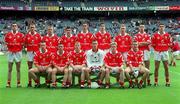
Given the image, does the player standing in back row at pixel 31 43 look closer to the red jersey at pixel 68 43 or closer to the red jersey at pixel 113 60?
the red jersey at pixel 68 43

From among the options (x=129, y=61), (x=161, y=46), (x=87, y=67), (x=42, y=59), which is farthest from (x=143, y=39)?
(x=42, y=59)

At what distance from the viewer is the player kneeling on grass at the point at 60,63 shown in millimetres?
14558

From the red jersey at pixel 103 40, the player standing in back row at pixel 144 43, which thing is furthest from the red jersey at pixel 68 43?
the player standing in back row at pixel 144 43

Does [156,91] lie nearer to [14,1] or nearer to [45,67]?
[45,67]

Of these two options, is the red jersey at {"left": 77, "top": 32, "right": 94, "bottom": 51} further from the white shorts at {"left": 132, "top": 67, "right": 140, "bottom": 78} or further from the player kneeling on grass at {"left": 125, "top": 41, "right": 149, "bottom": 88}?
the white shorts at {"left": 132, "top": 67, "right": 140, "bottom": 78}

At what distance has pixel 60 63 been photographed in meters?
14.9

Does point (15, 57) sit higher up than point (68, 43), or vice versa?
point (68, 43)

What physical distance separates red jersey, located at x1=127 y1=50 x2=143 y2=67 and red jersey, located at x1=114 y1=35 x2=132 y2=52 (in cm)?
115

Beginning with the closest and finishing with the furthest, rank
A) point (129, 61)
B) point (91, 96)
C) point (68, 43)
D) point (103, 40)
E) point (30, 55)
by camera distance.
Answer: point (91, 96)
point (129, 61)
point (30, 55)
point (68, 43)
point (103, 40)

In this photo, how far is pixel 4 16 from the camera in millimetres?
56625

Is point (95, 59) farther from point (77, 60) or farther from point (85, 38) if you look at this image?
point (85, 38)

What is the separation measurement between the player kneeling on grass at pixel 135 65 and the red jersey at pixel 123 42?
101 cm

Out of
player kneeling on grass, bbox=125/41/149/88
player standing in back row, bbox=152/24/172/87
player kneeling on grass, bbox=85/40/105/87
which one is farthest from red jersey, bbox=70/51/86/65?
player standing in back row, bbox=152/24/172/87

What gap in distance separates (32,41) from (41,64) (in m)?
1.05
